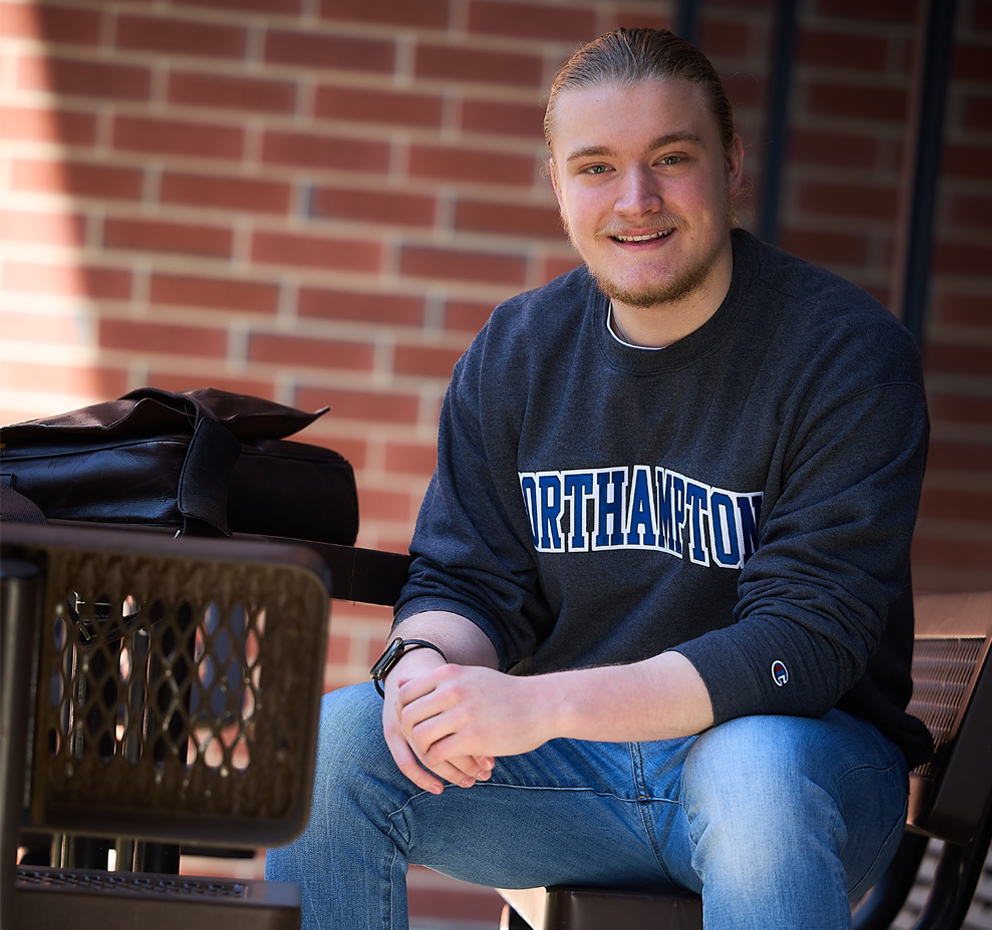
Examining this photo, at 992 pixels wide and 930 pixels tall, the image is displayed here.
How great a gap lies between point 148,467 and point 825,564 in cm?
73

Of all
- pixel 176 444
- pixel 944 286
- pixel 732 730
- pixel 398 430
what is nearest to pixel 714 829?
pixel 732 730

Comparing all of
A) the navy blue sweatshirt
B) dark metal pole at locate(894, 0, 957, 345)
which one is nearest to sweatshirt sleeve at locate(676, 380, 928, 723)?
the navy blue sweatshirt

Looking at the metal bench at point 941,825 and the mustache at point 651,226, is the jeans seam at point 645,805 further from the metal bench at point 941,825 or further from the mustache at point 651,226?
the mustache at point 651,226

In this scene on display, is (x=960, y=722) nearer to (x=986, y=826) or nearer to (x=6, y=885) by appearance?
(x=986, y=826)

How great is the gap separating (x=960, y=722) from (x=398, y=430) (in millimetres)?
1342

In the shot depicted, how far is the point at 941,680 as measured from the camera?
4.97 ft

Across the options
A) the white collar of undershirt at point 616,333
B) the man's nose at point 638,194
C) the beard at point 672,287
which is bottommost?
the white collar of undershirt at point 616,333

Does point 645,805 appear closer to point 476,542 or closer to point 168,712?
point 476,542

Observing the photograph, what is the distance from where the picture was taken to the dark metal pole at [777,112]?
240cm

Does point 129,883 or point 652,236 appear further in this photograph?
point 652,236

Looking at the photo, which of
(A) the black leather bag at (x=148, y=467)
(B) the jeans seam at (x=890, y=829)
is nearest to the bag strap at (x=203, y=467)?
(A) the black leather bag at (x=148, y=467)

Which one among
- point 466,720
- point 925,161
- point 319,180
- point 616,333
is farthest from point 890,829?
point 319,180

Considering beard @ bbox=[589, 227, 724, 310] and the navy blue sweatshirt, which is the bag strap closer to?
the navy blue sweatshirt

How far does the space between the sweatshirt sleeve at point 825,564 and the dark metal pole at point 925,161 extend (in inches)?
45.0
